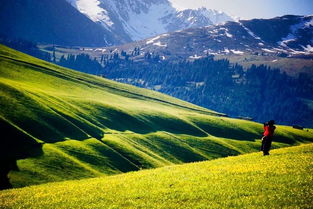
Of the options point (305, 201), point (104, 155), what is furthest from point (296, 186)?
point (104, 155)

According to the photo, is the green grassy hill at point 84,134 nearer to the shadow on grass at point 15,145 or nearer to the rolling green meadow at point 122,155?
the shadow on grass at point 15,145

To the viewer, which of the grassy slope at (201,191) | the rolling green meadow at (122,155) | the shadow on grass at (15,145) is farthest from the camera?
the shadow on grass at (15,145)

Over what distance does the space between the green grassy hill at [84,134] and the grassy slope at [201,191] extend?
1682cm

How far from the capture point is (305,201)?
64.1ft

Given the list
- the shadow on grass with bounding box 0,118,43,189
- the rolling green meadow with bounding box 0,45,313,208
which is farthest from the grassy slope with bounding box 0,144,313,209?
the shadow on grass with bounding box 0,118,43,189

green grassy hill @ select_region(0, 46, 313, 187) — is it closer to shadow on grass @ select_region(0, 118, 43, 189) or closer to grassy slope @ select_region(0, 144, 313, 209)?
shadow on grass @ select_region(0, 118, 43, 189)

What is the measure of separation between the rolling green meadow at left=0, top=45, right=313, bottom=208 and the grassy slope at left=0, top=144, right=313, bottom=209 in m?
0.08

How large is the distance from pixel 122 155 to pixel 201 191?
200 ft

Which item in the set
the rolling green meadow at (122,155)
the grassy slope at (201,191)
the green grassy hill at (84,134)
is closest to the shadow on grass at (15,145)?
the green grassy hill at (84,134)

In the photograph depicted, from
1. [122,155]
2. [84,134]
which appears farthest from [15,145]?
[122,155]

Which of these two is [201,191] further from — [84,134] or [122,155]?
[84,134]

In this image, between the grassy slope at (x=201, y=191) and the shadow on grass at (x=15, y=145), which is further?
the shadow on grass at (x=15, y=145)

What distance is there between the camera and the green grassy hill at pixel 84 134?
6544cm

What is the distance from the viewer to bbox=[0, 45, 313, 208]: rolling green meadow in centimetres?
2403
